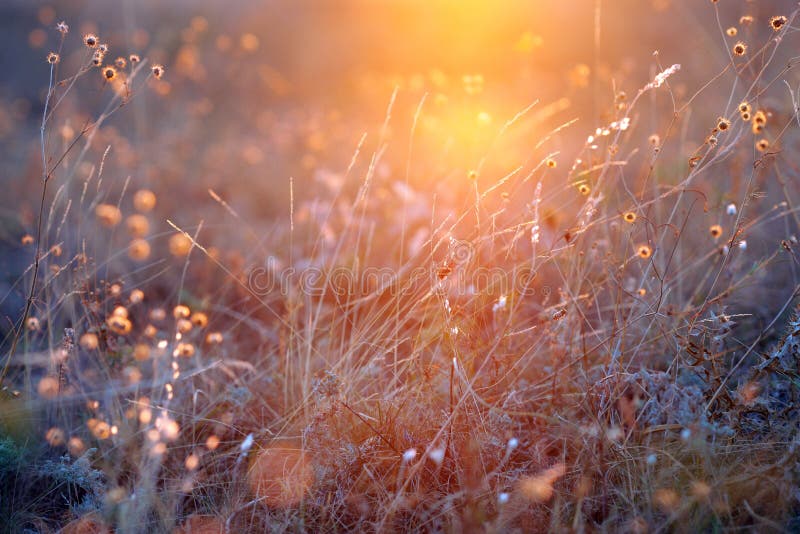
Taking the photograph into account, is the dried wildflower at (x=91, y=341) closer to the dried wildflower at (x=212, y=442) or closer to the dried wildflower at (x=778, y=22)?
the dried wildflower at (x=212, y=442)

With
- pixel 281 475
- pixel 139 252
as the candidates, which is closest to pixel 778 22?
pixel 281 475

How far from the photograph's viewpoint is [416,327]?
2717 mm

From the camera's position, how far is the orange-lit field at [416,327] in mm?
1817

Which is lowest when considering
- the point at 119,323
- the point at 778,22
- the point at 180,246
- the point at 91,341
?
the point at 180,246

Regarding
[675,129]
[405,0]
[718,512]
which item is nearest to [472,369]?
[718,512]

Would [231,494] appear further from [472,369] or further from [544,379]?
[544,379]

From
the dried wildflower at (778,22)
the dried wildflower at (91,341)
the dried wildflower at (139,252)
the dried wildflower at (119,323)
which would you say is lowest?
the dried wildflower at (139,252)

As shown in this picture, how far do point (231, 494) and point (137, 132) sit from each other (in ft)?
12.7

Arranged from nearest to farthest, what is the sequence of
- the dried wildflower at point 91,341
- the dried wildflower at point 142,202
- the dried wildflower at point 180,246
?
the dried wildflower at point 91,341, the dried wildflower at point 180,246, the dried wildflower at point 142,202

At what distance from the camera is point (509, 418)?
205 centimetres

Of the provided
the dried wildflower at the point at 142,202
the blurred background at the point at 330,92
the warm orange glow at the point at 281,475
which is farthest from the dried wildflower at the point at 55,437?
the dried wildflower at the point at 142,202

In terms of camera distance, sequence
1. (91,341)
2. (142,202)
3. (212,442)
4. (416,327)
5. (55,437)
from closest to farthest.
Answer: (212,442), (55,437), (91,341), (416,327), (142,202)

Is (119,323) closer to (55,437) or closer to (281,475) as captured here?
(55,437)

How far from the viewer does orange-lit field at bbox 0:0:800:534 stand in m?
1.82
